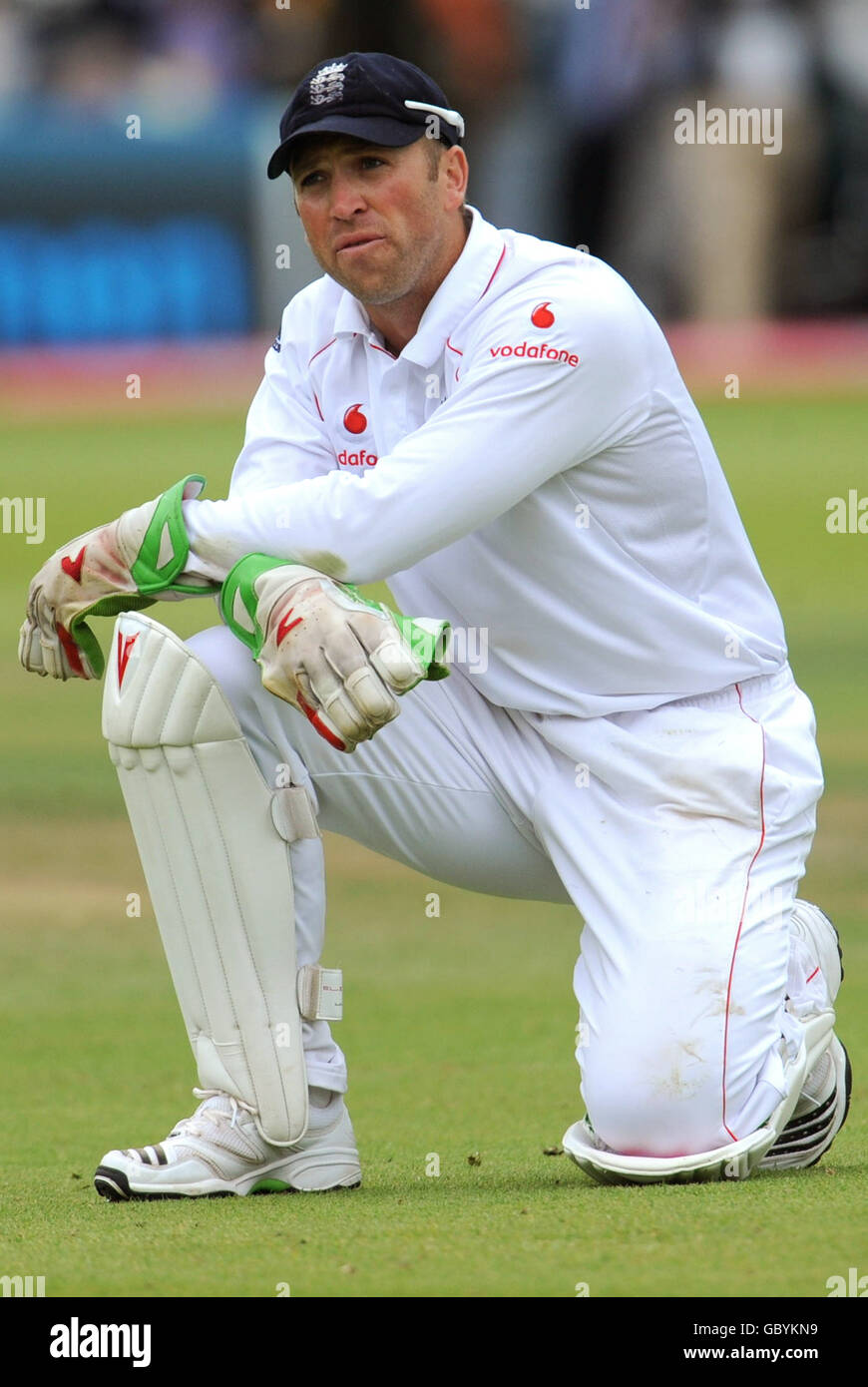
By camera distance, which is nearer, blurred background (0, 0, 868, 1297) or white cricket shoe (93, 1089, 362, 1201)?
blurred background (0, 0, 868, 1297)

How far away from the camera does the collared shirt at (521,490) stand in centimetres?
314

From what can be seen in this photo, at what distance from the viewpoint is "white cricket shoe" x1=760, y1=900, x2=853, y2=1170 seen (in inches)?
127

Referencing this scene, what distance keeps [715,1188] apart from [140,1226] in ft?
2.46

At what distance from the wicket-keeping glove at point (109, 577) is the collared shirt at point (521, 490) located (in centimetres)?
4

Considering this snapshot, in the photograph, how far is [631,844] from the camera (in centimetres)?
328

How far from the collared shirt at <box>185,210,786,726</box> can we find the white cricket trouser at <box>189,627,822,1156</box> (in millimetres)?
83

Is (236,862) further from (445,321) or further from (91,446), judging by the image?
(91,446)

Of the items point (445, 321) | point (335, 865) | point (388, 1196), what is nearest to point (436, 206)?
point (445, 321)

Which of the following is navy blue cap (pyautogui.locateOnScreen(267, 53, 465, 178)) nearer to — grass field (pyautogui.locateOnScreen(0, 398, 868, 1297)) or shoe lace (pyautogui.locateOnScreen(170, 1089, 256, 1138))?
shoe lace (pyautogui.locateOnScreen(170, 1089, 256, 1138))

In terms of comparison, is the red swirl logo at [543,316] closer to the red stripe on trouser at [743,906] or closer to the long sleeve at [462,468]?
the long sleeve at [462,468]

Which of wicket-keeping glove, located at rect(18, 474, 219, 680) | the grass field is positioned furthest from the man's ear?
the grass field

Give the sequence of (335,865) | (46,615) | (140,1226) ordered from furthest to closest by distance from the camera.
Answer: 1. (335,865)
2. (46,615)
3. (140,1226)

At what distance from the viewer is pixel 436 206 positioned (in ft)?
11.0
